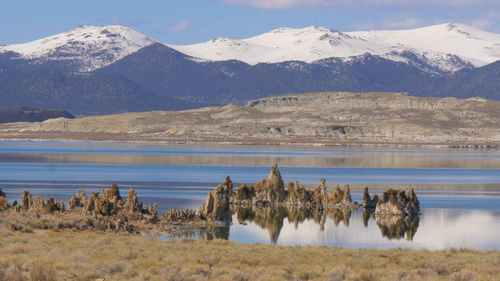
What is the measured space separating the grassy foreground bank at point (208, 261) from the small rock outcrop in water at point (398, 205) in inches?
879

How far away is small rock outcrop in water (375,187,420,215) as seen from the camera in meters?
56.9

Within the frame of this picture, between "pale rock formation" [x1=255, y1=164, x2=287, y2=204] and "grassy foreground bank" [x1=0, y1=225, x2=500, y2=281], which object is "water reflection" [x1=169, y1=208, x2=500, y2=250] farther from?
"grassy foreground bank" [x1=0, y1=225, x2=500, y2=281]

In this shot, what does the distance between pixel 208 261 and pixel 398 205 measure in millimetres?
30456

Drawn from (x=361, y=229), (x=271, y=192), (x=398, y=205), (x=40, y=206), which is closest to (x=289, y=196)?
(x=271, y=192)

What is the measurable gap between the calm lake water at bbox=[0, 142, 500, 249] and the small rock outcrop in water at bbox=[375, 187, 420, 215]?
3.14 ft

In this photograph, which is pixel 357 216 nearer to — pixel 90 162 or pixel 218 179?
pixel 218 179

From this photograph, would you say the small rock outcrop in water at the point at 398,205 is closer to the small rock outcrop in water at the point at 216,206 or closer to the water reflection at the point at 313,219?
the water reflection at the point at 313,219

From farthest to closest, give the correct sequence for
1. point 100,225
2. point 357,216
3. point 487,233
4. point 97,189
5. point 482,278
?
point 97,189 → point 357,216 → point 487,233 → point 100,225 → point 482,278

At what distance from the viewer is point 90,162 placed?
382 feet

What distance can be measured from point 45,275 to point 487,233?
2899 centimetres

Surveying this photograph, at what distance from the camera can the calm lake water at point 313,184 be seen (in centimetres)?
4547

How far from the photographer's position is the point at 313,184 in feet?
261

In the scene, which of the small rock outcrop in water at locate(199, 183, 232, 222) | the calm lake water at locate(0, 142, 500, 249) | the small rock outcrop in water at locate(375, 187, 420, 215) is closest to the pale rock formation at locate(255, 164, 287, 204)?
the calm lake water at locate(0, 142, 500, 249)

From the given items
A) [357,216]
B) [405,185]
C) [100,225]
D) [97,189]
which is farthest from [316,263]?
[405,185]
